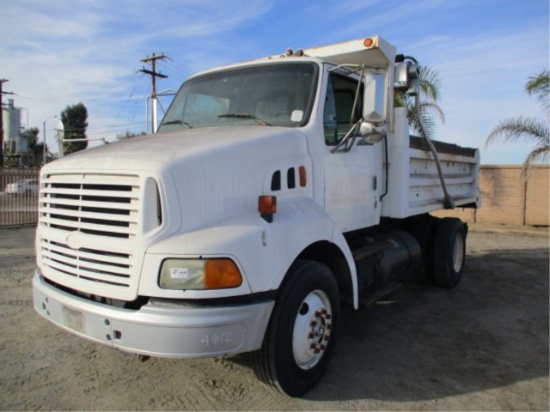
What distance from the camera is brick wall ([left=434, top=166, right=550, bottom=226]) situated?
44.9 feet

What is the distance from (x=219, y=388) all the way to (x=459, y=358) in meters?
2.25

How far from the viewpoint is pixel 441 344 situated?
14.9 feet

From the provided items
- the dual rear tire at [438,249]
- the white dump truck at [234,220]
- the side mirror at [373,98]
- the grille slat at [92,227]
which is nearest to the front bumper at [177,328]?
the white dump truck at [234,220]

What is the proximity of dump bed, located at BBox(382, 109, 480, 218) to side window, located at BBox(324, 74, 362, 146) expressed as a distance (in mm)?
830

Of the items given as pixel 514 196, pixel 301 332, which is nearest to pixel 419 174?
pixel 301 332

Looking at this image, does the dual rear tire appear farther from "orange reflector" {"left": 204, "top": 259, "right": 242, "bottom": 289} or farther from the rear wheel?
"orange reflector" {"left": 204, "top": 259, "right": 242, "bottom": 289}

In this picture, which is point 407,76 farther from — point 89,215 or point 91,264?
point 91,264

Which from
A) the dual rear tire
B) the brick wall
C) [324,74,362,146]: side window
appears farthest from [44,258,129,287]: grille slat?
the brick wall

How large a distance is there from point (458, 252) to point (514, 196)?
815cm

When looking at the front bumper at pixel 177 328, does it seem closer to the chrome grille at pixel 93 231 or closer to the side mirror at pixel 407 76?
the chrome grille at pixel 93 231

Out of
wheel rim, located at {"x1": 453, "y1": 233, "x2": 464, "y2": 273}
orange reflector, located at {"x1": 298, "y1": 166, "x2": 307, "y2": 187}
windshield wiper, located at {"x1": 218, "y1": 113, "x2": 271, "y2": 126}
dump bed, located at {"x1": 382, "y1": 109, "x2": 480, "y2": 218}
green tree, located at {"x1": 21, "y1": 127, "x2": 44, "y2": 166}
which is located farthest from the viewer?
green tree, located at {"x1": 21, "y1": 127, "x2": 44, "y2": 166}

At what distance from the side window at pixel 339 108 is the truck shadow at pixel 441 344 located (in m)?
2.01

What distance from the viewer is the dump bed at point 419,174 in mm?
4984

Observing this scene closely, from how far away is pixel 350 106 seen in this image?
4383 millimetres
